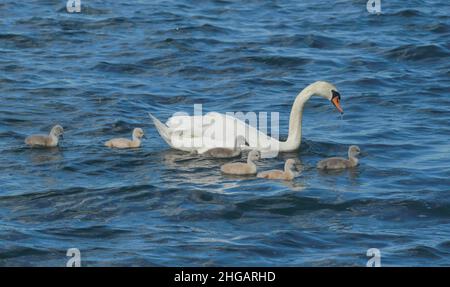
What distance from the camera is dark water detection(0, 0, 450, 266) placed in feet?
41.9

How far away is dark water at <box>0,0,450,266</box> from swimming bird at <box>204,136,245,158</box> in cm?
13

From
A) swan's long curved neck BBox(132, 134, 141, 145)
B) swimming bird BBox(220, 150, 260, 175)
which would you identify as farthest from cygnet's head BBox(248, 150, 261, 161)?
swan's long curved neck BBox(132, 134, 141, 145)

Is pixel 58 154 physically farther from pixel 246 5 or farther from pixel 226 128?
pixel 246 5

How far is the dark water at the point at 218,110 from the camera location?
41.9ft

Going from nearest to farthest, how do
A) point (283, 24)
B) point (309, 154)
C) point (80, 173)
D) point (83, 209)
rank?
point (83, 209) → point (80, 173) → point (309, 154) → point (283, 24)

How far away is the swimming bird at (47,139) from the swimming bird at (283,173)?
259 cm

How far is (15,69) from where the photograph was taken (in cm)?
2066

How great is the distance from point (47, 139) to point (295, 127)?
3074 mm

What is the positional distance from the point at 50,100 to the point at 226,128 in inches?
142

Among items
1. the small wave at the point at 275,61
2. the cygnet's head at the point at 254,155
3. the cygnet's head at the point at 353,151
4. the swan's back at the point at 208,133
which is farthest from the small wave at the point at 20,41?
the cygnet's head at the point at 353,151

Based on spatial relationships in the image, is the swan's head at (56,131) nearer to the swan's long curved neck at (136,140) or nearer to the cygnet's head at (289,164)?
the swan's long curved neck at (136,140)

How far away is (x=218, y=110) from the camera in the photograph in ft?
60.2

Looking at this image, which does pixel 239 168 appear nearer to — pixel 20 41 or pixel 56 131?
pixel 56 131
